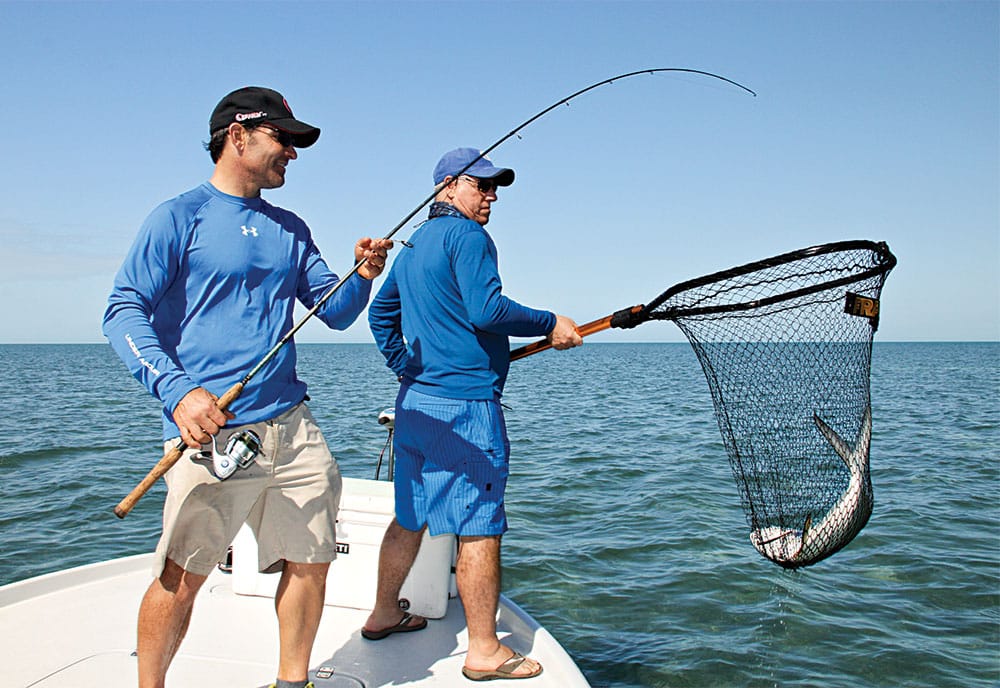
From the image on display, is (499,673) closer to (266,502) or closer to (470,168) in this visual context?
(266,502)

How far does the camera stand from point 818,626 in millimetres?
5320

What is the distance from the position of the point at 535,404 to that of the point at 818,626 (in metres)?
16.9

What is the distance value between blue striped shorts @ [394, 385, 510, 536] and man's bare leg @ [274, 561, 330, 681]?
62cm

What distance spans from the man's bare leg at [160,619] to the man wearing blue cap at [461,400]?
3.47 ft

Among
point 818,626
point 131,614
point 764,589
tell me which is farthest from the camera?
point 764,589

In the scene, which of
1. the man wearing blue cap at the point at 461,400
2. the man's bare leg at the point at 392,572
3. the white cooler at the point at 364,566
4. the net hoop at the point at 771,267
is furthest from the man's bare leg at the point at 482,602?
the net hoop at the point at 771,267

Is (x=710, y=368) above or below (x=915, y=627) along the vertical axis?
above

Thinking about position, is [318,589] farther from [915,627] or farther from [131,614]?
[915,627]

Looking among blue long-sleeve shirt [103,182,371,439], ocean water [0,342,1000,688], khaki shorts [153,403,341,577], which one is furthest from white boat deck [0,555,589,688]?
ocean water [0,342,1000,688]

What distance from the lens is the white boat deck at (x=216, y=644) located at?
3049 millimetres

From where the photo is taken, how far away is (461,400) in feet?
10.5

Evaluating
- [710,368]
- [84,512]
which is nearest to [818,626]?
[710,368]

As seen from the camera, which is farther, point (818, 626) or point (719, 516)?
A: point (719, 516)

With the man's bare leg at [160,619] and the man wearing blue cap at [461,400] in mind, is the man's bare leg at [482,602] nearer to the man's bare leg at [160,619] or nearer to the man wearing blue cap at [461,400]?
the man wearing blue cap at [461,400]
